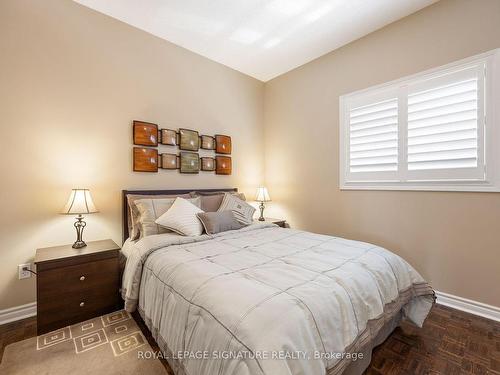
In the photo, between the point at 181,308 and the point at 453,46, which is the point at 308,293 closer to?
the point at 181,308

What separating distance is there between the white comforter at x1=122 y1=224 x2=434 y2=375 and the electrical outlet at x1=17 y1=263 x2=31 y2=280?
0.93 metres

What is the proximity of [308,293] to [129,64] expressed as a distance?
2877mm

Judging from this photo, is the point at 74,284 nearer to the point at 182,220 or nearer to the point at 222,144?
the point at 182,220

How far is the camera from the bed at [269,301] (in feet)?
3.08

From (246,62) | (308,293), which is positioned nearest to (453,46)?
(246,62)

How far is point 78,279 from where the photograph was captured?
6.34ft

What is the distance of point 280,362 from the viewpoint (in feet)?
2.81

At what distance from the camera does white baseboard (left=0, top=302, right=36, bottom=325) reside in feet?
6.48

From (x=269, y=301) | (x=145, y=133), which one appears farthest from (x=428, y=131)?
(x=145, y=133)

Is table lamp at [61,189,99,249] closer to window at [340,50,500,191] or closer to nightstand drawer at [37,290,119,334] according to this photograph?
nightstand drawer at [37,290,119,334]

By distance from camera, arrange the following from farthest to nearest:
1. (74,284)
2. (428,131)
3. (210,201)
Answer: (210,201) < (428,131) < (74,284)

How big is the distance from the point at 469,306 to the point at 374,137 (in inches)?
72.3

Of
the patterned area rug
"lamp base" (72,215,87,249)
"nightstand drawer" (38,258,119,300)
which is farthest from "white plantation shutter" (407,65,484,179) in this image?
"lamp base" (72,215,87,249)

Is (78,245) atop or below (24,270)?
atop
